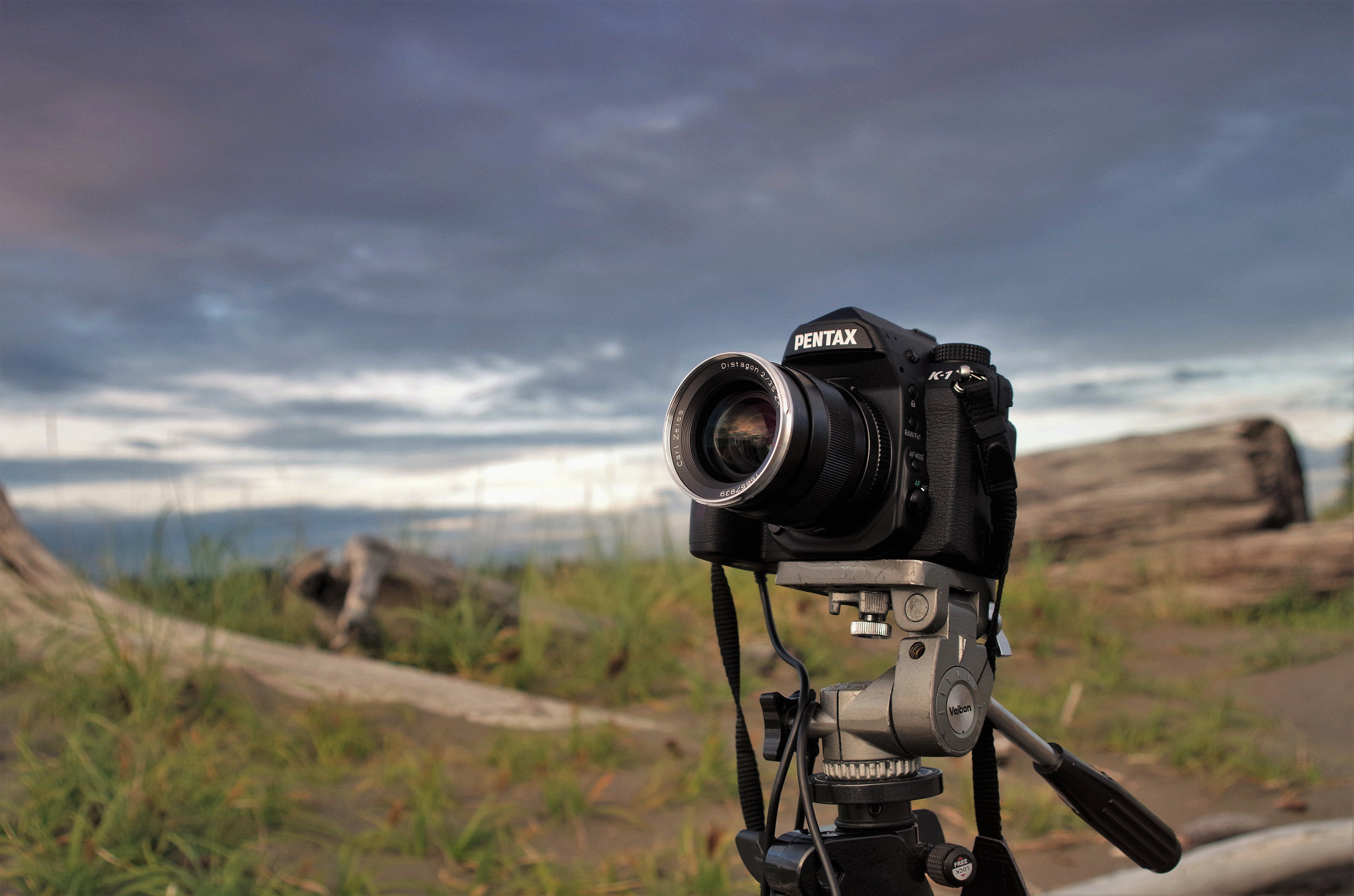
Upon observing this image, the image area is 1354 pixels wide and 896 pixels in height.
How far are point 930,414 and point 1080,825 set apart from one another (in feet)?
9.36

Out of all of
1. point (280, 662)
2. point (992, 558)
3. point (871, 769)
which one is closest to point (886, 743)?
point (871, 769)

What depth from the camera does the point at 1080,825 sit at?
398cm

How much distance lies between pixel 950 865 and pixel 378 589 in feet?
15.1

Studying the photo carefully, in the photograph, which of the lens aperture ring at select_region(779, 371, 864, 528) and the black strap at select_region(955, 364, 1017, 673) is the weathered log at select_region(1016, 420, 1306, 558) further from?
the lens aperture ring at select_region(779, 371, 864, 528)

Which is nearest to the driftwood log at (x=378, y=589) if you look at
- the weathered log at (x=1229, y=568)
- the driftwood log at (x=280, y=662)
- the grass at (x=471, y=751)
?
the grass at (x=471, y=751)

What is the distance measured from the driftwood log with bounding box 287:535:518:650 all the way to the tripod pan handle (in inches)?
160

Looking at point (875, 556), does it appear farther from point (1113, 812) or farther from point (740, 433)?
point (1113, 812)

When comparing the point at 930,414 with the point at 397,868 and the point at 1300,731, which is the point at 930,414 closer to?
the point at 397,868

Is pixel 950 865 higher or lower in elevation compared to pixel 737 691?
lower

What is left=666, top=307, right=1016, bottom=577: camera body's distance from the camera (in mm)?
1738

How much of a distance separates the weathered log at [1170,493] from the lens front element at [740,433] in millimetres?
7834

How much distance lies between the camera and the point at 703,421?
6.16ft

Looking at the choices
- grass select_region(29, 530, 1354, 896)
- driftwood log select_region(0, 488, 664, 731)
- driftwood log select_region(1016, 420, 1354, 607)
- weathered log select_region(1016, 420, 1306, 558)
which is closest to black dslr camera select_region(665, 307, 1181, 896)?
grass select_region(29, 530, 1354, 896)

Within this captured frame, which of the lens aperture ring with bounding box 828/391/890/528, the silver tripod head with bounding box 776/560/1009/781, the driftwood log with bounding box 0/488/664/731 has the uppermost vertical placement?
the lens aperture ring with bounding box 828/391/890/528
